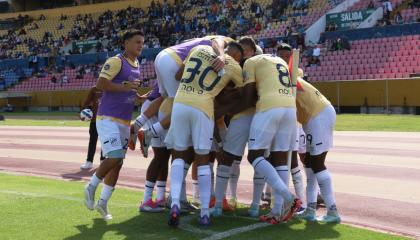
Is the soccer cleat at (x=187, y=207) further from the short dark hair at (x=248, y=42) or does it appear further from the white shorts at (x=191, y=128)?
the short dark hair at (x=248, y=42)

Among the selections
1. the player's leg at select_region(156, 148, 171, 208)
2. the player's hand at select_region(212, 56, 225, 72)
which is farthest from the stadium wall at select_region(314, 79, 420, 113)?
the player's hand at select_region(212, 56, 225, 72)

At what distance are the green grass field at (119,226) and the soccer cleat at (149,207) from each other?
0.44 ft

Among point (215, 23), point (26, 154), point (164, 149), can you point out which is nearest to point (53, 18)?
point (215, 23)

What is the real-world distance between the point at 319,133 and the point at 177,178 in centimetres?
178

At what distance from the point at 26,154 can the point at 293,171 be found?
34.0 ft

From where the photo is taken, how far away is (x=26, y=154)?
15602mm

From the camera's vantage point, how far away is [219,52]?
21.4ft

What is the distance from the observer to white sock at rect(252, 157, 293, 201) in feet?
20.1

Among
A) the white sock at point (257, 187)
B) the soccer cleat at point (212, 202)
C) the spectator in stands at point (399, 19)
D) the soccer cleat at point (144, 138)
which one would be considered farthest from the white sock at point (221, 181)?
the spectator in stands at point (399, 19)

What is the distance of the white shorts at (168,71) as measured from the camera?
275 inches

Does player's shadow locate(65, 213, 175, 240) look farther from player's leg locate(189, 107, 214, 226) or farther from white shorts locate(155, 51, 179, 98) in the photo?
white shorts locate(155, 51, 179, 98)

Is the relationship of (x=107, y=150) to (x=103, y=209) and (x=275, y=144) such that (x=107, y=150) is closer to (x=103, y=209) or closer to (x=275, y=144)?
(x=103, y=209)

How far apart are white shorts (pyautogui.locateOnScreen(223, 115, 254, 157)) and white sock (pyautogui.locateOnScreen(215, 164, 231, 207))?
0.84ft

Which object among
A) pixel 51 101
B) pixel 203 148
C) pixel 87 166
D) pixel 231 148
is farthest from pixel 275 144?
pixel 51 101
